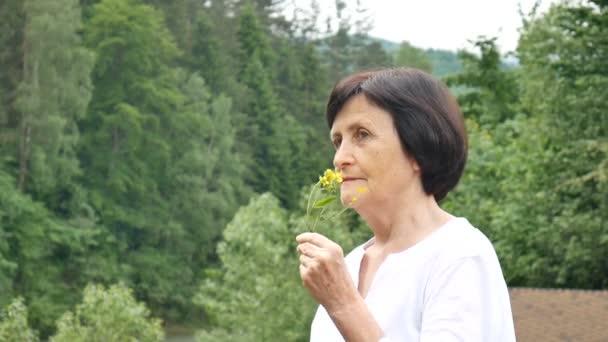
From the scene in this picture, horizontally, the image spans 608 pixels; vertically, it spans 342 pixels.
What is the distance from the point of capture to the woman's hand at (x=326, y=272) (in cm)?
227

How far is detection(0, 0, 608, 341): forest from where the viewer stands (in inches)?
1182

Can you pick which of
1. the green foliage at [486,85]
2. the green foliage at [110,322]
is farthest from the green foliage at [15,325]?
the green foliage at [486,85]

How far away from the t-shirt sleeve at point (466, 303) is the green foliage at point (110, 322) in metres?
39.8

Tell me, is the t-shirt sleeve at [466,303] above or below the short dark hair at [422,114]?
below

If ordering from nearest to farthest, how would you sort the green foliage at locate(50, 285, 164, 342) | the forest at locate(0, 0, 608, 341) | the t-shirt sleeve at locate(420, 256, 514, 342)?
the t-shirt sleeve at locate(420, 256, 514, 342)
the forest at locate(0, 0, 608, 341)
the green foliage at locate(50, 285, 164, 342)

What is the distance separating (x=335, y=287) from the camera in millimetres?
2297

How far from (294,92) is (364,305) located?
211 feet

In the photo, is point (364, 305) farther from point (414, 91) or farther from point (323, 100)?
point (323, 100)

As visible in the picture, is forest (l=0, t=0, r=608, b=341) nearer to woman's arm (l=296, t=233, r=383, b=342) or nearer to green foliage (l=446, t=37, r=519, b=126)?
green foliage (l=446, t=37, r=519, b=126)

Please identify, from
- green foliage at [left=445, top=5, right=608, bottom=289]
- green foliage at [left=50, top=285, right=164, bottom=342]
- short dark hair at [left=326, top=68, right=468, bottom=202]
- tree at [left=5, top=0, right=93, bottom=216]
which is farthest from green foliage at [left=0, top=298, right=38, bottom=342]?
short dark hair at [left=326, top=68, right=468, bottom=202]

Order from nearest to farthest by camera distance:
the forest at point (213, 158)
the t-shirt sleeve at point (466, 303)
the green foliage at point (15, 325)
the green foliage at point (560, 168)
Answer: the t-shirt sleeve at point (466, 303) → the green foliage at point (560, 168) → the forest at point (213, 158) → the green foliage at point (15, 325)

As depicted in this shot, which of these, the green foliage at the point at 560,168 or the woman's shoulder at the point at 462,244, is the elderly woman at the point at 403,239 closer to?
the woman's shoulder at the point at 462,244

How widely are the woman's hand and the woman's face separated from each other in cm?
12

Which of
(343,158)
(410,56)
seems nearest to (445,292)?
(343,158)
